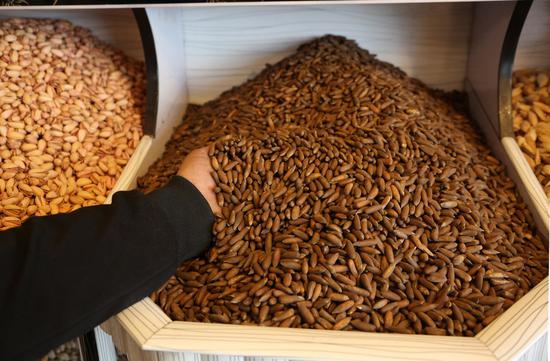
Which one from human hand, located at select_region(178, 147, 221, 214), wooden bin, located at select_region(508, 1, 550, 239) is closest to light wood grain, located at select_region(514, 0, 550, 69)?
wooden bin, located at select_region(508, 1, 550, 239)

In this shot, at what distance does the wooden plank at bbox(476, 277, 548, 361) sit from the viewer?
2.77 feet

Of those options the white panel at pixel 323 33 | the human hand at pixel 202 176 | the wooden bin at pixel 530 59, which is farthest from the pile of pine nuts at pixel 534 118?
the human hand at pixel 202 176

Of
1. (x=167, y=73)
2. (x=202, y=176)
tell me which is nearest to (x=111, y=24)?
(x=167, y=73)

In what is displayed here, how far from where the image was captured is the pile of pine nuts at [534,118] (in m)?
1.37

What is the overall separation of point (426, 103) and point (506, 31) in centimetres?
28

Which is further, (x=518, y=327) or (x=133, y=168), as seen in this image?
(x=133, y=168)

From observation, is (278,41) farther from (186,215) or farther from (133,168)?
(186,215)

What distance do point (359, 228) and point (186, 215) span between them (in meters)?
0.36

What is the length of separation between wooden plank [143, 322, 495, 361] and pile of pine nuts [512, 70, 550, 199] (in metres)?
0.62

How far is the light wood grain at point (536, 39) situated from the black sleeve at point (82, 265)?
48.1 inches

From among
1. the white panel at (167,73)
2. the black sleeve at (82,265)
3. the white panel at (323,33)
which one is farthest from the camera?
the white panel at (323,33)

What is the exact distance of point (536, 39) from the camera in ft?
5.24

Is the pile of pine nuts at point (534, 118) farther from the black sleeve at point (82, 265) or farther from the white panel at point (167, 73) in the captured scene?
the white panel at point (167, 73)

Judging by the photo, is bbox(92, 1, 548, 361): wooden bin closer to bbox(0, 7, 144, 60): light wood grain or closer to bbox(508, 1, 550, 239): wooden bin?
bbox(508, 1, 550, 239): wooden bin
